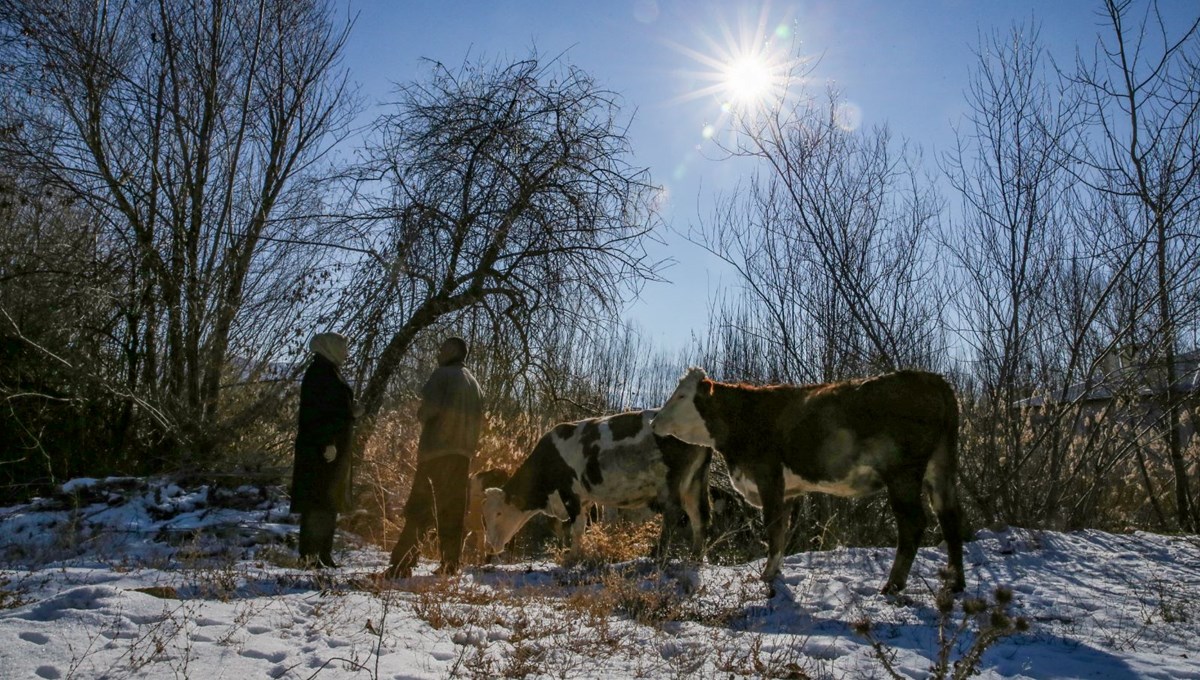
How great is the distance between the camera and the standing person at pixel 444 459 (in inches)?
313

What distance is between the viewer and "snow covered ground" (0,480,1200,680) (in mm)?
4258

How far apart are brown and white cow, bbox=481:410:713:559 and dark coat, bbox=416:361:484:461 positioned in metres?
2.63

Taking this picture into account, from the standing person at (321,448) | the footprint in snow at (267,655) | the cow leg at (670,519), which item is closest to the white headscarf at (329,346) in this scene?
the standing person at (321,448)

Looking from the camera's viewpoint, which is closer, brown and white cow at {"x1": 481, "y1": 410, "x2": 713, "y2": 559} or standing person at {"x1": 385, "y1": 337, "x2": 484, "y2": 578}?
standing person at {"x1": 385, "y1": 337, "x2": 484, "y2": 578}

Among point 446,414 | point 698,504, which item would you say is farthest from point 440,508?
point 698,504

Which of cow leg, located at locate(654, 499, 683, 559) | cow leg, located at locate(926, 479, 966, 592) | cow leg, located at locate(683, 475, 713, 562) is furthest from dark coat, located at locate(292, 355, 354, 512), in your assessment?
cow leg, located at locate(926, 479, 966, 592)

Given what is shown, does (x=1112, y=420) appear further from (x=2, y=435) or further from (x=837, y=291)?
(x=2, y=435)

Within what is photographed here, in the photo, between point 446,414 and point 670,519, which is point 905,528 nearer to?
point 670,519

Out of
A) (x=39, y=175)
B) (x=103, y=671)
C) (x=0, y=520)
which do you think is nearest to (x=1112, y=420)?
(x=103, y=671)

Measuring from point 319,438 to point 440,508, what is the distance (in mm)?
1241

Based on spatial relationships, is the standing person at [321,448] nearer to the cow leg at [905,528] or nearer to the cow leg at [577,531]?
the cow leg at [577,531]

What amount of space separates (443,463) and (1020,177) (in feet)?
25.5

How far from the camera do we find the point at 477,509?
12250 mm

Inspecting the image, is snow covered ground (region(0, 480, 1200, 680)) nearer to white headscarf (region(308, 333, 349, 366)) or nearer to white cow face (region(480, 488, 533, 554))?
white headscarf (region(308, 333, 349, 366))
